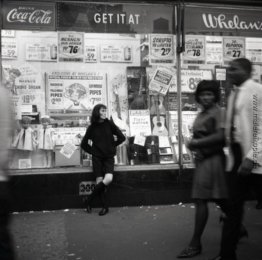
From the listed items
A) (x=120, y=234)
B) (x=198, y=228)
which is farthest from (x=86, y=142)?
(x=198, y=228)

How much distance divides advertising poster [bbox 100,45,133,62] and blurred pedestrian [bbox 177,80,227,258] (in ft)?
12.2

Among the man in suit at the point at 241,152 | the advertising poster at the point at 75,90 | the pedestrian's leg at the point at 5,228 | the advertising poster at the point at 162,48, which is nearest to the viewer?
the pedestrian's leg at the point at 5,228

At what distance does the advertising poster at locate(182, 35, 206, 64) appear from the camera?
879cm

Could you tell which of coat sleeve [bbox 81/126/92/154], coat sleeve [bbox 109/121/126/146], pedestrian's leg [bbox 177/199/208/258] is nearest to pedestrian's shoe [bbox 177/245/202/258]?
pedestrian's leg [bbox 177/199/208/258]

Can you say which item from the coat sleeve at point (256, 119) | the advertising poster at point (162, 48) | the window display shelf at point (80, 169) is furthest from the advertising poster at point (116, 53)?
the coat sleeve at point (256, 119)

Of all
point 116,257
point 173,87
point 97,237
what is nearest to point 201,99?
point 116,257

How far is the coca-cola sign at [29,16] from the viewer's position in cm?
800

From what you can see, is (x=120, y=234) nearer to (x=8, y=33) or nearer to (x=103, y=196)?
(x=103, y=196)

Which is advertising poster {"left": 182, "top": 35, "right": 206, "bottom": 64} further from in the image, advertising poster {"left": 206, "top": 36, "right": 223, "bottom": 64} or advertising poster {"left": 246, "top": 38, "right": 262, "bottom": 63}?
advertising poster {"left": 246, "top": 38, "right": 262, "bottom": 63}

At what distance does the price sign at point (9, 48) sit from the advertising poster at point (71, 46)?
751 mm

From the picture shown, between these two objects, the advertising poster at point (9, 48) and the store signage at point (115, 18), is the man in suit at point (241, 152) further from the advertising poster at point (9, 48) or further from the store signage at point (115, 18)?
the advertising poster at point (9, 48)

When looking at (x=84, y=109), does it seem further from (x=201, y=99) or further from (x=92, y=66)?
(x=201, y=99)

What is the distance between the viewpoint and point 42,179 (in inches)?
312

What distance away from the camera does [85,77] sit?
8.60 metres
